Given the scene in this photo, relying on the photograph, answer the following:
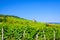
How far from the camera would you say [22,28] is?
3309 cm

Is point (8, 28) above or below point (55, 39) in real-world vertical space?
above

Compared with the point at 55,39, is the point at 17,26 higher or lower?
higher

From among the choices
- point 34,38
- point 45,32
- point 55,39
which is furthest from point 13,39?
point 55,39

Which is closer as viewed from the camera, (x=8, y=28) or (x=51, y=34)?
(x=8, y=28)

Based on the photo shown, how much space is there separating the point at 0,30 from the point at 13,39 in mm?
2653

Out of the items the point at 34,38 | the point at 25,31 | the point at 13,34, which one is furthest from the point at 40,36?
the point at 13,34

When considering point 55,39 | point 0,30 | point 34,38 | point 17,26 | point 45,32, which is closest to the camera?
point 0,30

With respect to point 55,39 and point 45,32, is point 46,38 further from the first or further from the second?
point 55,39

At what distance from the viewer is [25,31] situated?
110 feet

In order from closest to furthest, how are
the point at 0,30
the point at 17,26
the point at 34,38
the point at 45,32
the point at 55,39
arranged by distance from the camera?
the point at 0,30
the point at 17,26
the point at 34,38
the point at 45,32
the point at 55,39

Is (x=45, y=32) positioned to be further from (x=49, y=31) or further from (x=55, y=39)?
(x=55, y=39)

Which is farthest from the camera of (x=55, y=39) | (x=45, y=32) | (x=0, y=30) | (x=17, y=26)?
(x=55, y=39)

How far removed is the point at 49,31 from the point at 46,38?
4.45 feet

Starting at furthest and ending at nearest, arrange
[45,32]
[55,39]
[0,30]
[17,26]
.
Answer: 1. [55,39]
2. [45,32]
3. [17,26]
4. [0,30]
